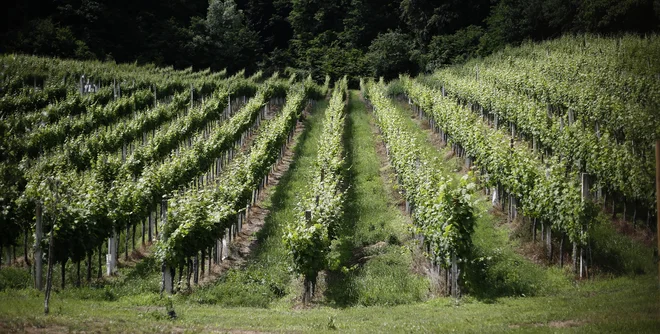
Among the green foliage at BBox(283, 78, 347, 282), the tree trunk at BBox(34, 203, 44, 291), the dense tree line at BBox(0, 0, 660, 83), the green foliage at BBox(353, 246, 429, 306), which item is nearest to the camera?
the tree trunk at BBox(34, 203, 44, 291)

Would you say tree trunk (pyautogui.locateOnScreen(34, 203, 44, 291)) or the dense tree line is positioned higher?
the dense tree line

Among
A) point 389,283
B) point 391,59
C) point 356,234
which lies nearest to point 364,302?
point 389,283

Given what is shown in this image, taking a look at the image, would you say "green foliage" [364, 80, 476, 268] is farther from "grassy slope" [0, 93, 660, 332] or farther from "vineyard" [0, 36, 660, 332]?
"grassy slope" [0, 93, 660, 332]

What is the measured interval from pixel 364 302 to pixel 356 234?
15.4 ft

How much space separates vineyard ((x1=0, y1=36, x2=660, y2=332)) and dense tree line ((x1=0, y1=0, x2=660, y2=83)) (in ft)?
86.1

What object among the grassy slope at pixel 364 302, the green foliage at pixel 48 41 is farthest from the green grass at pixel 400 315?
the green foliage at pixel 48 41

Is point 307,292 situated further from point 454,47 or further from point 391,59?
point 391,59

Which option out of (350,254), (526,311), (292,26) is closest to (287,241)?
(350,254)

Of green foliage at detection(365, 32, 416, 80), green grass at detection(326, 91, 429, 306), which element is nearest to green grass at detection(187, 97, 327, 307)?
green grass at detection(326, 91, 429, 306)

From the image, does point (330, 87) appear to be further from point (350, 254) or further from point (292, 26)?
point (350, 254)

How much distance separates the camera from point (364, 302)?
13953 millimetres

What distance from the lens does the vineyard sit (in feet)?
38.9

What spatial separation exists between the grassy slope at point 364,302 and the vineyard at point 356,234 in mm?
57

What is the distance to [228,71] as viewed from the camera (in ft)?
242
